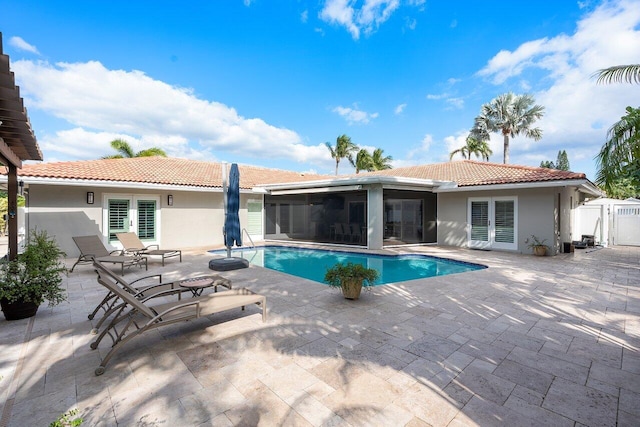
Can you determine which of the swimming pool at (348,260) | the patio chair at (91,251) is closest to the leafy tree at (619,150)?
the swimming pool at (348,260)

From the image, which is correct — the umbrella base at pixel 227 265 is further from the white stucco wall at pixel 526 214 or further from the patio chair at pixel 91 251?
the white stucco wall at pixel 526 214

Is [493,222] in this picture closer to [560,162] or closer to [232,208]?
[232,208]

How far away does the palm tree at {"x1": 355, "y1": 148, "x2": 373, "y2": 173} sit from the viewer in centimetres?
5506

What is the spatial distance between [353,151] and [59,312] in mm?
54564

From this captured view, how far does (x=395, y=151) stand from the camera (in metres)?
55.9

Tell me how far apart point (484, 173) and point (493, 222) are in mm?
3795

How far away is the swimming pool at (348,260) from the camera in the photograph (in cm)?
1287

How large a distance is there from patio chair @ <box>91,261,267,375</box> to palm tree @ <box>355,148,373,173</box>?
5086cm

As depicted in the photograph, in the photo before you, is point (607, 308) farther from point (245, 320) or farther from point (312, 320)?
point (245, 320)

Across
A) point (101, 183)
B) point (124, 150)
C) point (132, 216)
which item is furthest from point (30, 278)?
point (124, 150)

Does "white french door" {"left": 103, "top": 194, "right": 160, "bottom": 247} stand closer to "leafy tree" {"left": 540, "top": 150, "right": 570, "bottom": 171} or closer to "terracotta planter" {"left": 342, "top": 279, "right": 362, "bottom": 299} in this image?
"terracotta planter" {"left": 342, "top": 279, "right": 362, "bottom": 299}

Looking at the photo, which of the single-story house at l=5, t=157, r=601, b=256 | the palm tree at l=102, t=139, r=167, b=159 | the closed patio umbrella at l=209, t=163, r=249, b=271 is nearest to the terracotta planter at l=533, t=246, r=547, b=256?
the single-story house at l=5, t=157, r=601, b=256

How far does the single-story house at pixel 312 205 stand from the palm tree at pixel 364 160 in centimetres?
3019

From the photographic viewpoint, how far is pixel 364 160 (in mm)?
55562
